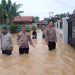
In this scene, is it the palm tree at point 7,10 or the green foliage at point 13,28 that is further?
the palm tree at point 7,10

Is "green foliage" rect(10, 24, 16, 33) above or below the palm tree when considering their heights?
below

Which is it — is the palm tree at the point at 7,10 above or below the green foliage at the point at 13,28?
above

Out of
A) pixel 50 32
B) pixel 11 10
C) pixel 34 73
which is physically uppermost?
pixel 11 10

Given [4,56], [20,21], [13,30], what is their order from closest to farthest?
[4,56]
[13,30]
[20,21]

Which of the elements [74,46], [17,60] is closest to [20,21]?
[74,46]

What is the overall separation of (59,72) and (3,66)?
2684 millimetres

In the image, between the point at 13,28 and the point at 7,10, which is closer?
the point at 13,28

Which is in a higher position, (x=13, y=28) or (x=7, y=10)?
(x=7, y=10)

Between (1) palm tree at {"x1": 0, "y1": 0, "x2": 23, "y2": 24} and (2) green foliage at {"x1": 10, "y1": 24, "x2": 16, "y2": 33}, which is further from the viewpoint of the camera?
(1) palm tree at {"x1": 0, "y1": 0, "x2": 23, "y2": 24}

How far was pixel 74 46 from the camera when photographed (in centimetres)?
1758

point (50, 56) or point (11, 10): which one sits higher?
point (11, 10)

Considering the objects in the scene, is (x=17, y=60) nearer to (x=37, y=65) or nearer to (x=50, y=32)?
(x=37, y=65)

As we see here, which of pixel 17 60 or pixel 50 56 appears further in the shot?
pixel 50 56

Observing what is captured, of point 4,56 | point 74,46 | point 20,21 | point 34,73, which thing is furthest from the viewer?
point 20,21
